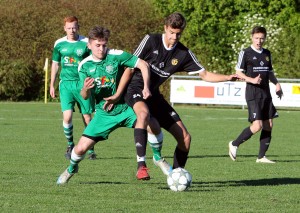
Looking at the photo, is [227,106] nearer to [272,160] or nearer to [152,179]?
[272,160]

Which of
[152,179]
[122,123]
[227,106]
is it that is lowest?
[227,106]

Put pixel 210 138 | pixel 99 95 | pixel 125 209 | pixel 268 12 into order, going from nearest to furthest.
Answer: pixel 125 209, pixel 99 95, pixel 210 138, pixel 268 12

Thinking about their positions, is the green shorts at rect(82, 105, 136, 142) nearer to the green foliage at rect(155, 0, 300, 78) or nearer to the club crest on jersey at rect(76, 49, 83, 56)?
the club crest on jersey at rect(76, 49, 83, 56)

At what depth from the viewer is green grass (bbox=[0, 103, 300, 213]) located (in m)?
7.90

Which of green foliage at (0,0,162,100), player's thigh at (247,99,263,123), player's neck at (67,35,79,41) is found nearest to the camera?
player's neck at (67,35,79,41)

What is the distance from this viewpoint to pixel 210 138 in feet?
57.9

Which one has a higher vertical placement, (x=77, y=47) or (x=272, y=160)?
(x=77, y=47)

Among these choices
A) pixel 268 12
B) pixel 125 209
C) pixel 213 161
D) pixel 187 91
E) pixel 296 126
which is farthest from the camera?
pixel 268 12

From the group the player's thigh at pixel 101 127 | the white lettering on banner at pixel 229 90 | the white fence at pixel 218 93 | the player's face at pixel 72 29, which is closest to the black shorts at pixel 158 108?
the player's thigh at pixel 101 127

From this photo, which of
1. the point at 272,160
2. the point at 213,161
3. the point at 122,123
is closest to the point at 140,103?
the point at 122,123

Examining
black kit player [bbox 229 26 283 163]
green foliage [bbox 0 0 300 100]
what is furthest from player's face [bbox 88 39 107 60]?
green foliage [bbox 0 0 300 100]

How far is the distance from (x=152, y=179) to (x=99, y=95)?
148 cm

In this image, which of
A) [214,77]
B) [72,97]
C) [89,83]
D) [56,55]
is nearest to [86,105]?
[72,97]

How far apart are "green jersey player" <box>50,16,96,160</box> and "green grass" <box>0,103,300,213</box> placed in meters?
0.61
